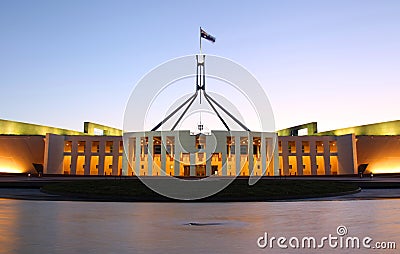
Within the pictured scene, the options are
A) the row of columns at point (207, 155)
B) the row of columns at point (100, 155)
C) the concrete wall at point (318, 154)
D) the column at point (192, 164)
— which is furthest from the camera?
the concrete wall at point (318, 154)

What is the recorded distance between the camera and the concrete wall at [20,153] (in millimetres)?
51438

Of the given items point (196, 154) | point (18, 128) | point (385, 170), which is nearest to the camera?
point (196, 154)

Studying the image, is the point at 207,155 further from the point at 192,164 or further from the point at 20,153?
the point at 20,153

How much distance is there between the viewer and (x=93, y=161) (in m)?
55.1

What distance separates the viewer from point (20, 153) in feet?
172

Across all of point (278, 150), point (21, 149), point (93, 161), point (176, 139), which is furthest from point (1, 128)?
point (278, 150)

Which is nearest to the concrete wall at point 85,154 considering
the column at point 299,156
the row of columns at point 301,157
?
the row of columns at point 301,157

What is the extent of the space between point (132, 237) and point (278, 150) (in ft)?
164

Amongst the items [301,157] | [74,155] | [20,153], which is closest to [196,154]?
[301,157]

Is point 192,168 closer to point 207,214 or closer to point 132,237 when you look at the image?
point 207,214

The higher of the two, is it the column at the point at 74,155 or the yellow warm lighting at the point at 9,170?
the column at the point at 74,155

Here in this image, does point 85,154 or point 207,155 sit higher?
point 85,154

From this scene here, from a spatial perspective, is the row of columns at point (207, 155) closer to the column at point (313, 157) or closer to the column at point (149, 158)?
the column at point (149, 158)

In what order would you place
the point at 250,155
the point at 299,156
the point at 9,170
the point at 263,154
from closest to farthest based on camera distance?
the point at 250,155 < the point at 263,154 < the point at 9,170 < the point at 299,156
